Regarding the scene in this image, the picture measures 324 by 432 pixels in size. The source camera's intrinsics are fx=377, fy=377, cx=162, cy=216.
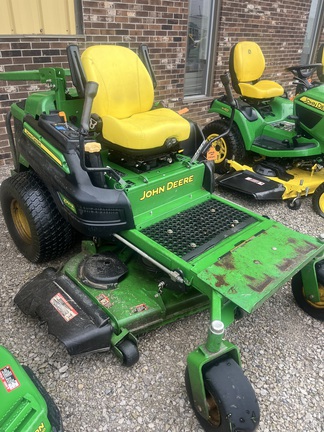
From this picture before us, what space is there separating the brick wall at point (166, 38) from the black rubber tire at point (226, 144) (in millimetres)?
1107

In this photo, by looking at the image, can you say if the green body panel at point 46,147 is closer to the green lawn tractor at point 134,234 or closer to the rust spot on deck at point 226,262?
the green lawn tractor at point 134,234

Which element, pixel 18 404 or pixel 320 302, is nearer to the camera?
pixel 18 404

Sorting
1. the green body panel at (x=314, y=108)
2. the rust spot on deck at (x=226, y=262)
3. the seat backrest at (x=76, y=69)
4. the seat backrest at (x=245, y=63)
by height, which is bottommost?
the rust spot on deck at (x=226, y=262)

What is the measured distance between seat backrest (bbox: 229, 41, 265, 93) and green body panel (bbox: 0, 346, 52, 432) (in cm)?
360

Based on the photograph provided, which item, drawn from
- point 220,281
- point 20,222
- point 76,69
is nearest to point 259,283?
point 220,281

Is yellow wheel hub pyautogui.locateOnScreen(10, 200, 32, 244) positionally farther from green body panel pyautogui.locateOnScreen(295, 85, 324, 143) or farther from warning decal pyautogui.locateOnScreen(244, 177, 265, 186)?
green body panel pyautogui.locateOnScreen(295, 85, 324, 143)

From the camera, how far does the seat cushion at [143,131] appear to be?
85.4 inches

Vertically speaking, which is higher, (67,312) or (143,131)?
(143,131)

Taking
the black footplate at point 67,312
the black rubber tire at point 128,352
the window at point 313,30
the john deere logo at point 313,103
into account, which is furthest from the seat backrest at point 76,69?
the window at point 313,30

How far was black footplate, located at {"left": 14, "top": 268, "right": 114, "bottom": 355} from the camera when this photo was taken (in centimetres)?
176

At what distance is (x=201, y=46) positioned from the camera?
5234 millimetres

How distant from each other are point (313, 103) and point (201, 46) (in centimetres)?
245

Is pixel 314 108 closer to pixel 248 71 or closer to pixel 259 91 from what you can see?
pixel 259 91

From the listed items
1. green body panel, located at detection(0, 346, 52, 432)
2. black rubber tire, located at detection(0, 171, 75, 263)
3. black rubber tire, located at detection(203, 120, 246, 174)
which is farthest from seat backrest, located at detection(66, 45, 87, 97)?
black rubber tire, located at detection(203, 120, 246, 174)
